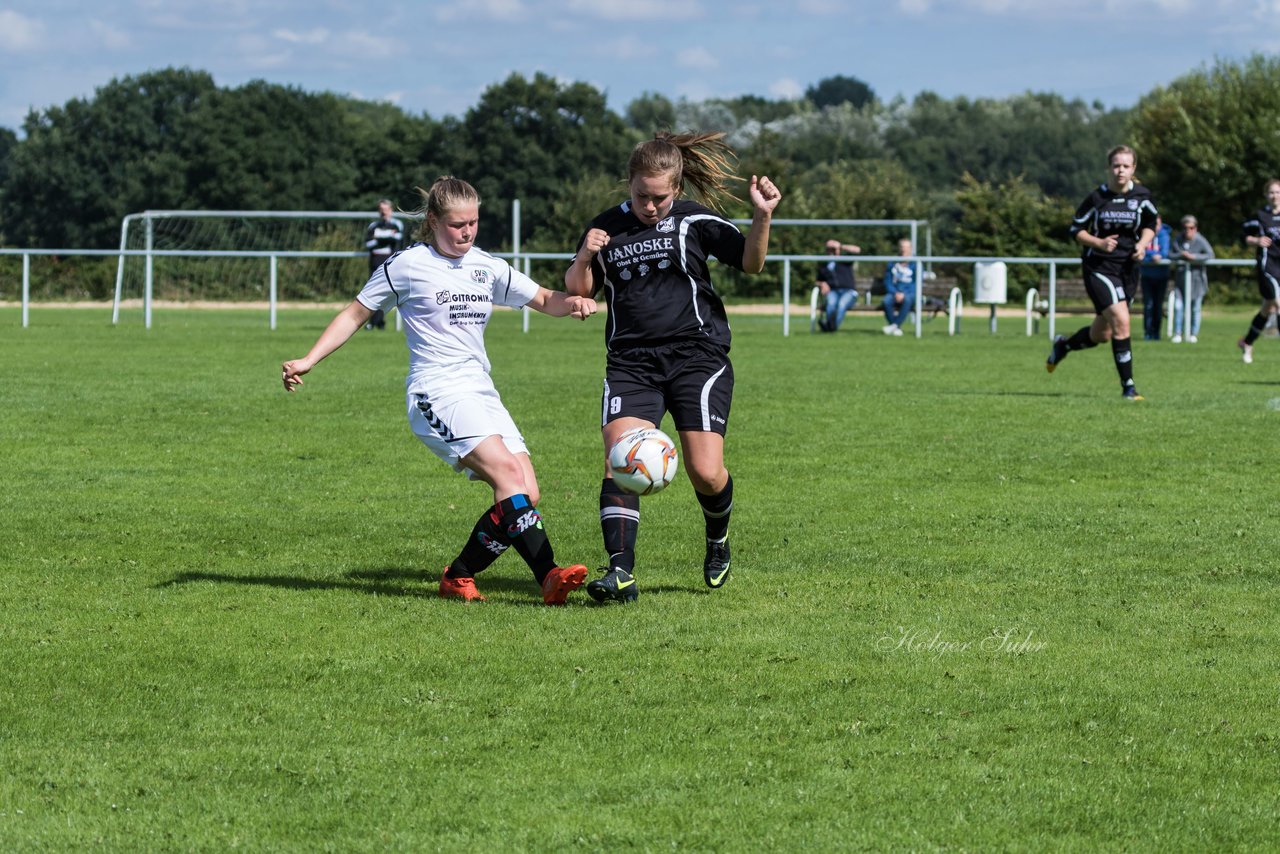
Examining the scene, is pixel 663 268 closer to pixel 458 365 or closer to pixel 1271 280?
pixel 458 365

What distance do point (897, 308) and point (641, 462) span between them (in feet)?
69.4

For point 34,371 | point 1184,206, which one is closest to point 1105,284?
point 34,371

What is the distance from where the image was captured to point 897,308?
2708cm

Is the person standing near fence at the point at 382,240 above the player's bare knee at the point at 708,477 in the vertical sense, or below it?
above

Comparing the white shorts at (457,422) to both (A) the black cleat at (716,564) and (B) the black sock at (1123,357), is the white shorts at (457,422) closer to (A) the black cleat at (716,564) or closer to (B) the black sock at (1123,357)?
(A) the black cleat at (716,564)

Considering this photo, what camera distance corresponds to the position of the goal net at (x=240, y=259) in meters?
29.0

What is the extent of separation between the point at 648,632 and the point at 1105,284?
973cm

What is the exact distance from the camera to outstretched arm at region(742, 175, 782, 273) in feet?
21.0

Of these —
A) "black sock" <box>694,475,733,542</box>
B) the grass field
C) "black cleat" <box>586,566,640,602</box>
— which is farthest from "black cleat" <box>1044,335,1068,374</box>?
"black cleat" <box>586,566,640,602</box>

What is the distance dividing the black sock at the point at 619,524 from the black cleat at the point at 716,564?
1.06 feet

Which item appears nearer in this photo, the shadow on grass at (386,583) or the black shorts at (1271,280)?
the shadow on grass at (386,583)

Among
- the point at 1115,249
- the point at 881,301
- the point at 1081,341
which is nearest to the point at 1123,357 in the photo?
the point at 1081,341

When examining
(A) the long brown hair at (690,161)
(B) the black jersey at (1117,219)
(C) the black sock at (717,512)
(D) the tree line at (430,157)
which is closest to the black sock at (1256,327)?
(B) the black jersey at (1117,219)

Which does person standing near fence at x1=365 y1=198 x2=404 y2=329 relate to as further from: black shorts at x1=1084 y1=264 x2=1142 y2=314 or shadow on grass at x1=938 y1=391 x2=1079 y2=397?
black shorts at x1=1084 y1=264 x2=1142 y2=314
